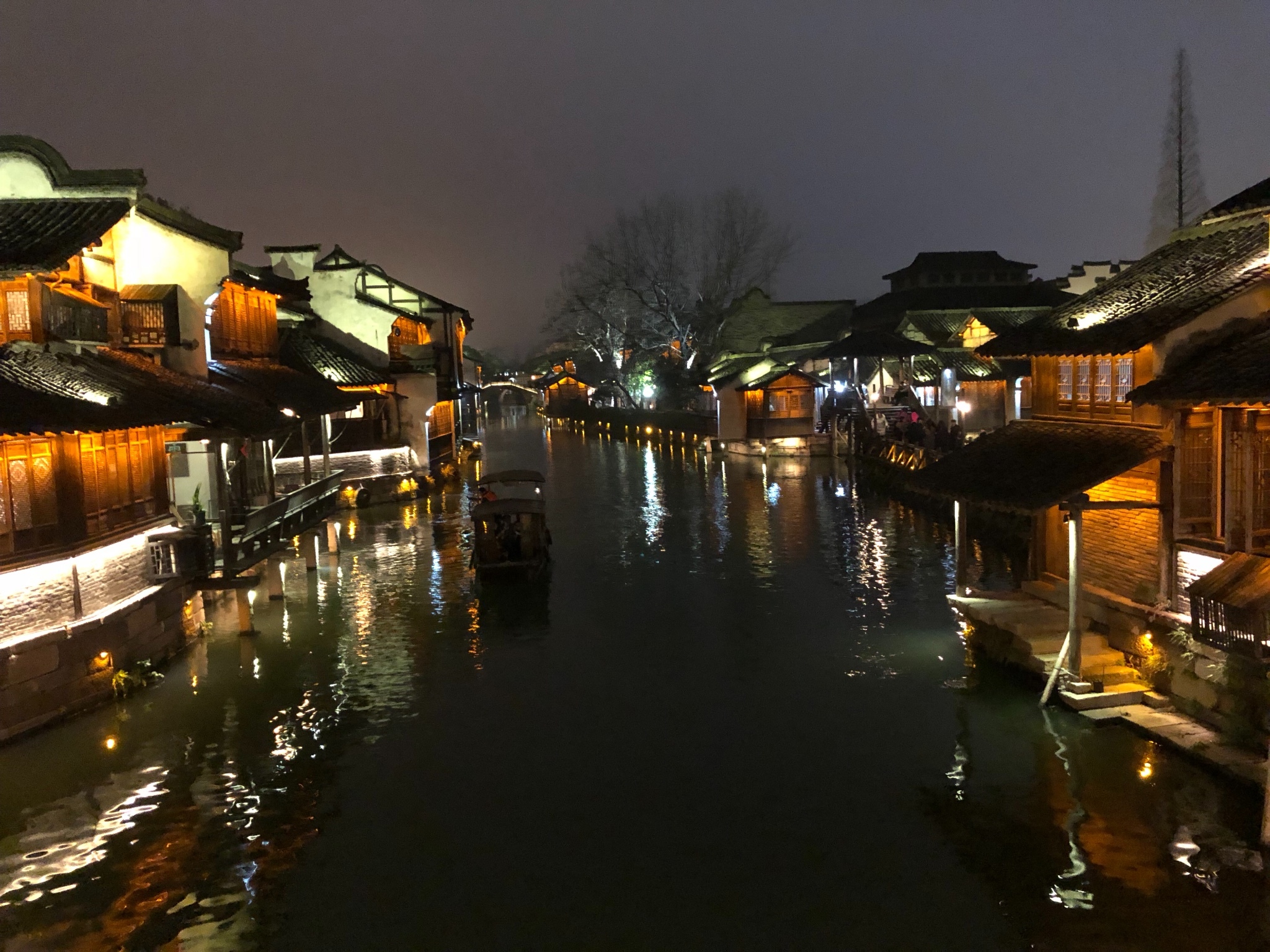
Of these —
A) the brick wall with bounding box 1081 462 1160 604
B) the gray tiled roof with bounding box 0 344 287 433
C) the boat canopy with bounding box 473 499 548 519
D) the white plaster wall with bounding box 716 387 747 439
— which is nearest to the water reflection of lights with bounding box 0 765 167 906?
the gray tiled roof with bounding box 0 344 287 433

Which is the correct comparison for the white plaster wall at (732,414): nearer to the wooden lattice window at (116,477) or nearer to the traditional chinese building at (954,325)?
the traditional chinese building at (954,325)

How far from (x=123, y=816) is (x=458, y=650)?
8.46 meters

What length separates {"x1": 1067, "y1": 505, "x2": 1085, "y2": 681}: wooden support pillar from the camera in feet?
51.6

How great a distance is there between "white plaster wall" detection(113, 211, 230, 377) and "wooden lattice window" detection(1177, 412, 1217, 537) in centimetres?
2015

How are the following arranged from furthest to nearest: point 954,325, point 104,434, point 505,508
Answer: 1. point 954,325
2. point 505,508
3. point 104,434

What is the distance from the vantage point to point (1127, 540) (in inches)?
658

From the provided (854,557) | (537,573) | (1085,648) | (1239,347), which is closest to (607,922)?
(1085,648)

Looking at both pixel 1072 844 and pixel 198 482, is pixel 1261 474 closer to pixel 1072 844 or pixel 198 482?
pixel 1072 844

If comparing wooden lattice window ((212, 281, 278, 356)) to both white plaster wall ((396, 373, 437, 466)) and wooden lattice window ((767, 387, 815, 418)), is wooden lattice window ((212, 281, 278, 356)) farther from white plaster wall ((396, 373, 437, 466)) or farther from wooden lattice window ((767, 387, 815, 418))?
wooden lattice window ((767, 387, 815, 418))

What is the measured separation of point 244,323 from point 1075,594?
23.1m

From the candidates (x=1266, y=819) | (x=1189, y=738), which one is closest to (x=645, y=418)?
(x=1189, y=738)

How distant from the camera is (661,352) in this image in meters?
84.4

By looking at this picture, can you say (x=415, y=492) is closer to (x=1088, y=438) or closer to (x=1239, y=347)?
(x=1088, y=438)

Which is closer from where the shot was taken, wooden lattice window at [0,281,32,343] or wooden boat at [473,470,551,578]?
wooden lattice window at [0,281,32,343]
